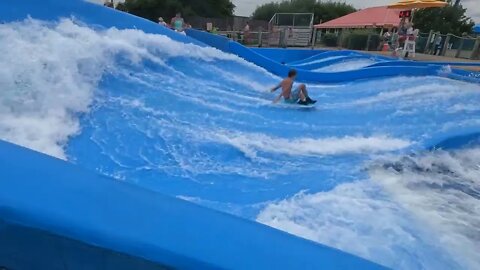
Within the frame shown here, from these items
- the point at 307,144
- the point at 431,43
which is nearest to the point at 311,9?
the point at 431,43

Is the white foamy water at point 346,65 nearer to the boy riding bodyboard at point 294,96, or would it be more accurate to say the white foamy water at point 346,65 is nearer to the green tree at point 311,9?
the boy riding bodyboard at point 294,96

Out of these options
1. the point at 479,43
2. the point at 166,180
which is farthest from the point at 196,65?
the point at 479,43

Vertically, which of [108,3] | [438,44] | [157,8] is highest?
[108,3]

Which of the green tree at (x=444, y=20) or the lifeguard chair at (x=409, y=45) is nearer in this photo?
the lifeguard chair at (x=409, y=45)

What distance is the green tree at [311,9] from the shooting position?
46.5m

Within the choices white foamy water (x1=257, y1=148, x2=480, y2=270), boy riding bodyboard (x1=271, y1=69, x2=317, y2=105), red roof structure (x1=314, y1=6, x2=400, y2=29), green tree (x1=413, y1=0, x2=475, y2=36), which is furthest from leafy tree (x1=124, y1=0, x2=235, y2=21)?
white foamy water (x1=257, y1=148, x2=480, y2=270)

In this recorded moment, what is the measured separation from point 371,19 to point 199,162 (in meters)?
24.5

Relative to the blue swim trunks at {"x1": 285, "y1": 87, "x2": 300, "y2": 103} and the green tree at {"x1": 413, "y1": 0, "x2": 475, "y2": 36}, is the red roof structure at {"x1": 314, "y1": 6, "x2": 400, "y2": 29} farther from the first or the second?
the blue swim trunks at {"x1": 285, "y1": 87, "x2": 300, "y2": 103}

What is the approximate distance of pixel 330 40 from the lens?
17.2 metres

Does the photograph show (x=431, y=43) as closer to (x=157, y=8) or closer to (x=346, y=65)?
(x=346, y=65)

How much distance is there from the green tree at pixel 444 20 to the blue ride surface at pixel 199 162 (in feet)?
69.2

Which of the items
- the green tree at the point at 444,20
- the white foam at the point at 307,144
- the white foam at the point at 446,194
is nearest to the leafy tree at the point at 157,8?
the green tree at the point at 444,20

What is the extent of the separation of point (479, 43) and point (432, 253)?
11.7 metres

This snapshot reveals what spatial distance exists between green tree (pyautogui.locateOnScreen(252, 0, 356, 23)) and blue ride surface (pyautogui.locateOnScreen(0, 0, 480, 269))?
4108 centimetres
